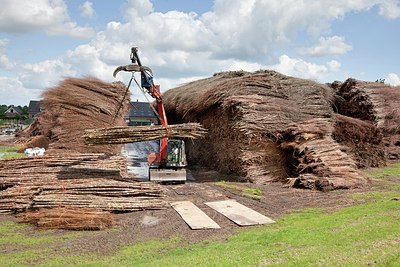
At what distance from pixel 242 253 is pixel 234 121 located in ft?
29.3

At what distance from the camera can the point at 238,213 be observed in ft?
33.9

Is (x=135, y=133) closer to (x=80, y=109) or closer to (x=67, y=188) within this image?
(x=67, y=188)

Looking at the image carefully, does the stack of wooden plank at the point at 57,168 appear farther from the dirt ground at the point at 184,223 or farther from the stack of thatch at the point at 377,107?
the stack of thatch at the point at 377,107

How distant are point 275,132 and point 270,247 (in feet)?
27.7

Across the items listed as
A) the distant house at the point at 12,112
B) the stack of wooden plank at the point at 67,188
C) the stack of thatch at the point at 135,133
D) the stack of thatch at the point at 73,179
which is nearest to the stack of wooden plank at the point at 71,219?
the stack of thatch at the point at 73,179

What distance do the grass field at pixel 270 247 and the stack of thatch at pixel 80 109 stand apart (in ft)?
19.5

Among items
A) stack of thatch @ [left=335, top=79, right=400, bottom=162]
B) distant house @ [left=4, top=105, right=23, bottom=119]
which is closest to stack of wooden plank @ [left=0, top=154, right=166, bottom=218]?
stack of thatch @ [left=335, top=79, right=400, bottom=162]

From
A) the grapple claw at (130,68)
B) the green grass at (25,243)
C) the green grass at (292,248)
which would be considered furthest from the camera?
the grapple claw at (130,68)

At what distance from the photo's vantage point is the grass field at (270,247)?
20.8 feet

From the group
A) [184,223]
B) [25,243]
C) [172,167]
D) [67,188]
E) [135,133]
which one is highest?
[135,133]

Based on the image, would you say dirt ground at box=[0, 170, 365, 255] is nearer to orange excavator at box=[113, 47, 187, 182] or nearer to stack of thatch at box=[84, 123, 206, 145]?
orange excavator at box=[113, 47, 187, 182]

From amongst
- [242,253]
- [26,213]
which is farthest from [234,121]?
[242,253]

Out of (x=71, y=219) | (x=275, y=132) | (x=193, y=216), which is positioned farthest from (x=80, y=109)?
(x=193, y=216)

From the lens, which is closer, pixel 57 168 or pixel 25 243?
pixel 25 243
